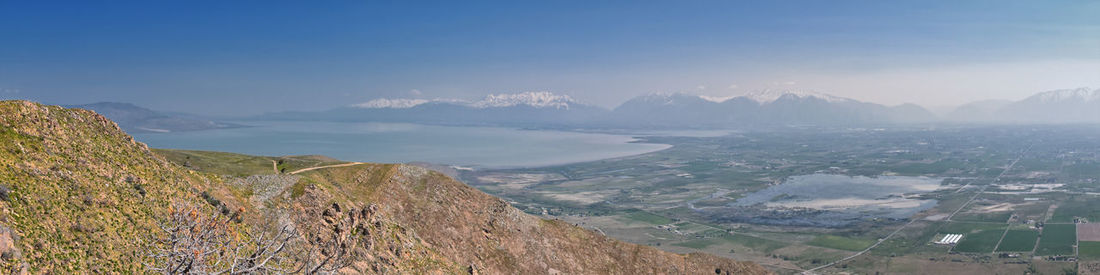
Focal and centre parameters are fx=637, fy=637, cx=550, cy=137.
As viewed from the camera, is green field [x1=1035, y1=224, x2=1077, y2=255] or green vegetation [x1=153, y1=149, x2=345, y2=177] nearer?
green vegetation [x1=153, y1=149, x2=345, y2=177]

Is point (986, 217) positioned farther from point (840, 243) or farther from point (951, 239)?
point (840, 243)

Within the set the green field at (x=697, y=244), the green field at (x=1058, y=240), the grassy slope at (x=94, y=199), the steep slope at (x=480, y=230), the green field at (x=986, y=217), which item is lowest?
the green field at (x=697, y=244)

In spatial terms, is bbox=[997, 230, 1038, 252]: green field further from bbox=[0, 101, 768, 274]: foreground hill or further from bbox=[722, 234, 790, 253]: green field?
bbox=[0, 101, 768, 274]: foreground hill

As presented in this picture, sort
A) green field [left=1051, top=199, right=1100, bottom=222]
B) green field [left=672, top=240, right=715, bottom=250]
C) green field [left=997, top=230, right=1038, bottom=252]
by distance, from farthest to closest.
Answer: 1. green field [left=1051, top=199, right=1100, bottom=222]
2. green field [left=672, top=240, right=715, bottom=250]
3. green field [left=997, top=230, right=1038, bottom=252]

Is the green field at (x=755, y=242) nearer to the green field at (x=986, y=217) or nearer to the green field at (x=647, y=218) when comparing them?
the green field at (x=647, y=218)

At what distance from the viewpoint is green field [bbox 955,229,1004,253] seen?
124125 millimetres

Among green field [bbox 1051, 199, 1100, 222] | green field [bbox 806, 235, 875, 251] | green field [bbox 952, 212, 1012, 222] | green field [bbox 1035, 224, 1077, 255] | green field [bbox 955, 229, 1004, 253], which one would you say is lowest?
green field [bbox 806, 235, 875, 251]

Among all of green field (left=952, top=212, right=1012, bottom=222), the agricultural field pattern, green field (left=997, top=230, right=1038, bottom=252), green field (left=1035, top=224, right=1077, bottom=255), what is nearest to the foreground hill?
the agricultural field pattern

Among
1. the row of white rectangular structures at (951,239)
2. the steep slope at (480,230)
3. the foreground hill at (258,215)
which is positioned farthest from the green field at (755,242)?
the steep slope at (480,230)

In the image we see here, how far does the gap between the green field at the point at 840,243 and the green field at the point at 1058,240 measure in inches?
1175

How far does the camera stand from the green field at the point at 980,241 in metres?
124

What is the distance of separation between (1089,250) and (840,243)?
4287 centimetres

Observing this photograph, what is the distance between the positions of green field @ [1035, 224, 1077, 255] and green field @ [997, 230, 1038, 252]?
155 cm

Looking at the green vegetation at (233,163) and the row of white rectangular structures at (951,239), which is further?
the row of white rectangular structures at (951,239)
